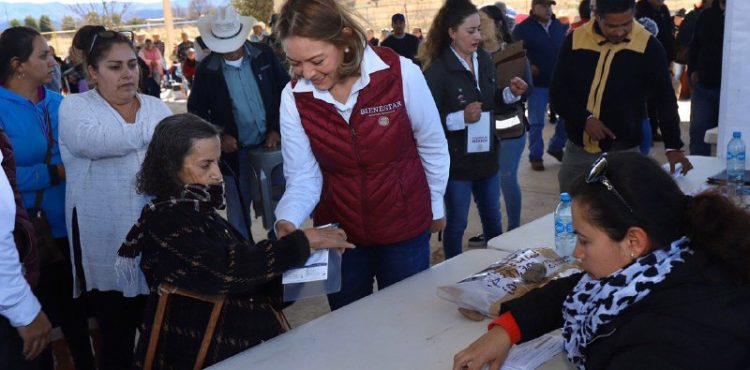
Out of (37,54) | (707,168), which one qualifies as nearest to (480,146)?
(707,168)

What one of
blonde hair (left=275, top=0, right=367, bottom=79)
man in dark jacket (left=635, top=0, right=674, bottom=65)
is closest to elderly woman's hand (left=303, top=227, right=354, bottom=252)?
blonde hair (left=275, top=0, right=367, bottom=79)

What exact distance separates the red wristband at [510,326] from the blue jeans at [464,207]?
1988 millimetres

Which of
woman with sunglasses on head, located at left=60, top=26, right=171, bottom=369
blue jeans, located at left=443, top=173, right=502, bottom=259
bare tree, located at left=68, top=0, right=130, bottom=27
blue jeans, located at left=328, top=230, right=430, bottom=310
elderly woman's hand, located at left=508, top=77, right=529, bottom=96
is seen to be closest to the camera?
blue jeans, located at left=328, top=230, right=430, bottom=310

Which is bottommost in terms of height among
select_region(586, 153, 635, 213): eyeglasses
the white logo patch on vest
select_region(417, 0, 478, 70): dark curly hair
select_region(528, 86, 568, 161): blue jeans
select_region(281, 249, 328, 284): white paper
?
select_region(528, 86, 568, 161): blue jeans

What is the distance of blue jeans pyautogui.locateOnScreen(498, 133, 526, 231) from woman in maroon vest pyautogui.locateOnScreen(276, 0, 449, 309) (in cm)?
177

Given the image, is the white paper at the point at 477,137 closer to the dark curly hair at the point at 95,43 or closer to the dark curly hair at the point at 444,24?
the dark curly hair at the point at 444,24

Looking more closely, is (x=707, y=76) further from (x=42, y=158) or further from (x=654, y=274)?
(x=42, y=158)

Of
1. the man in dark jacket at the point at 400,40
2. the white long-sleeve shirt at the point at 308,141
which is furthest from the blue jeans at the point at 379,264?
the man in dark jacket at the point at 400,40

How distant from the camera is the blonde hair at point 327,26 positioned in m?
2.05

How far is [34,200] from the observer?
286 cm

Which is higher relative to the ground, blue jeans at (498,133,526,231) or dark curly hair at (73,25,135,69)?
dark curly hair at (73,25,135,69)

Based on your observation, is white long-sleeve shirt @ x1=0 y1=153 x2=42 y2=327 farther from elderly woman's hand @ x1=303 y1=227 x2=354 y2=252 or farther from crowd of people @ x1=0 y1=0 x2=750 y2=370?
elderly woman's hand @ x1=303 y1=227 x2=354 y2=252

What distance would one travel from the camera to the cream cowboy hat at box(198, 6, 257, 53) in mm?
4176

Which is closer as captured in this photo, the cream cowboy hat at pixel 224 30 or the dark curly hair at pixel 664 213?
the dark curly hair at pixel 664 213
